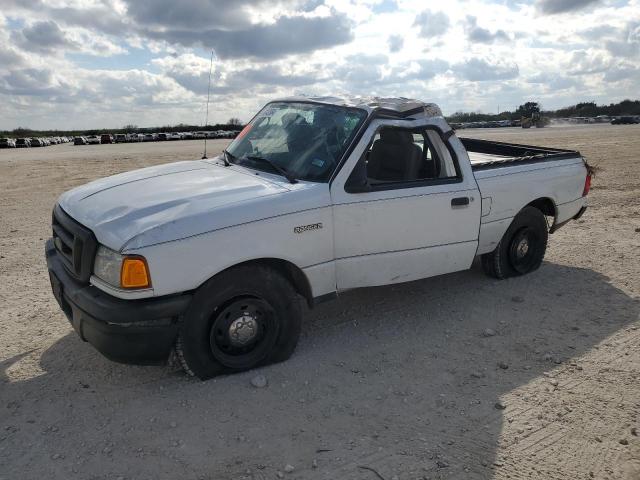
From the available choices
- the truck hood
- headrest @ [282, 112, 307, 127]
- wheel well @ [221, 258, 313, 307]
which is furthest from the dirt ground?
headrest @ [282, 112, 307, 127]

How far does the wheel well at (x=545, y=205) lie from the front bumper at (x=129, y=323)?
427 centimetres

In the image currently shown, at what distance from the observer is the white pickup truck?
3.65m

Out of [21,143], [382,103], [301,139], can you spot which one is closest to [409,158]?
[382,103]

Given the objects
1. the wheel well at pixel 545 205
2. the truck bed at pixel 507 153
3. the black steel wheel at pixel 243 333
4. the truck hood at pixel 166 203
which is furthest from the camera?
the wheel well at pixel 545 205

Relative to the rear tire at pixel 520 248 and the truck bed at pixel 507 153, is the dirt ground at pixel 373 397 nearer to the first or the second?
the rear tire at pixel 520 248

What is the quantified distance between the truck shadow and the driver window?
129 cm

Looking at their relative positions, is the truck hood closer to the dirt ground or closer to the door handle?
the dirt ground

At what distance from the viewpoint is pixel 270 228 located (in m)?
3.97

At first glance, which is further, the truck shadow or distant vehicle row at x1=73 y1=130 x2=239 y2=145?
distant vehicle row at x1=73 y1=130 x2=239 y2=145

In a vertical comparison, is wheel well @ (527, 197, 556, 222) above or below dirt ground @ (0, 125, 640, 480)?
above

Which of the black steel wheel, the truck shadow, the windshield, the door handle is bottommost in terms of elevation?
the truck shadow

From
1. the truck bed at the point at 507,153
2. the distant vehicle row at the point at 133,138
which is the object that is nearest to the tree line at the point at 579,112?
the distant vehicle row at the point at 133,138

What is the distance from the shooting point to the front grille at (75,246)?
375cm

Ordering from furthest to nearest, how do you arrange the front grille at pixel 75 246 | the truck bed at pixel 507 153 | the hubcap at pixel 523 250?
the hubcap at pixel 523 250
the truck bed at pixel 507 153
the front grille at pixel 75 246
